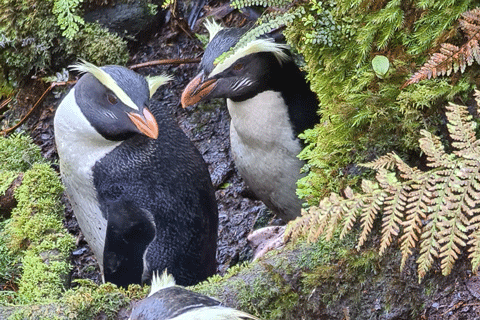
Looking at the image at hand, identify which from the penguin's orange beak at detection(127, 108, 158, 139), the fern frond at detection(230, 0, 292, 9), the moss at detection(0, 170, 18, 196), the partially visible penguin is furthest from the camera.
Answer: the moss at detection(0, 170, 18, 196)

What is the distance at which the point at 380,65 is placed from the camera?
2.55m

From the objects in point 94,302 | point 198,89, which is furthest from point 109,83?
point 94,302

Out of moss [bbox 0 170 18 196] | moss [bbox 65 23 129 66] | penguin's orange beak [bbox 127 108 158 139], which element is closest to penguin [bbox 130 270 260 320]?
penguin's orange beak [bbox 127 108 158 139]

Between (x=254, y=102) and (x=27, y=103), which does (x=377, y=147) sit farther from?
(x=27, y=103)

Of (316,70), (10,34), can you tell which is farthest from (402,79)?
(10,34)

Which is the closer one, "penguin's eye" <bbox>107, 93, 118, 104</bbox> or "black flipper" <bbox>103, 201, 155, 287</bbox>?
"penguin's eye" <bbox>107, 93, 118, 104</bbox>

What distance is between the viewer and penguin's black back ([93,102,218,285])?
143 inches

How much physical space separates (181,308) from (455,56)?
1.16 m

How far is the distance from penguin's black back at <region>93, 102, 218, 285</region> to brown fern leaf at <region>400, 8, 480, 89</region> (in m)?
1.72

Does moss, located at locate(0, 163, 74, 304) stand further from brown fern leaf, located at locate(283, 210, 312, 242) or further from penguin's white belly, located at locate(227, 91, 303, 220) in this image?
brown fern leaf, located at locate(283, 210, 312, 242)

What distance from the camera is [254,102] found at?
3996 mm

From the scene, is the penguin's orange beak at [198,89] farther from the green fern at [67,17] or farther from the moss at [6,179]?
the moss at [6,179]

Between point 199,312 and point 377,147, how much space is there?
92 cm

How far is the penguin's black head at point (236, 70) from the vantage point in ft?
12.5
